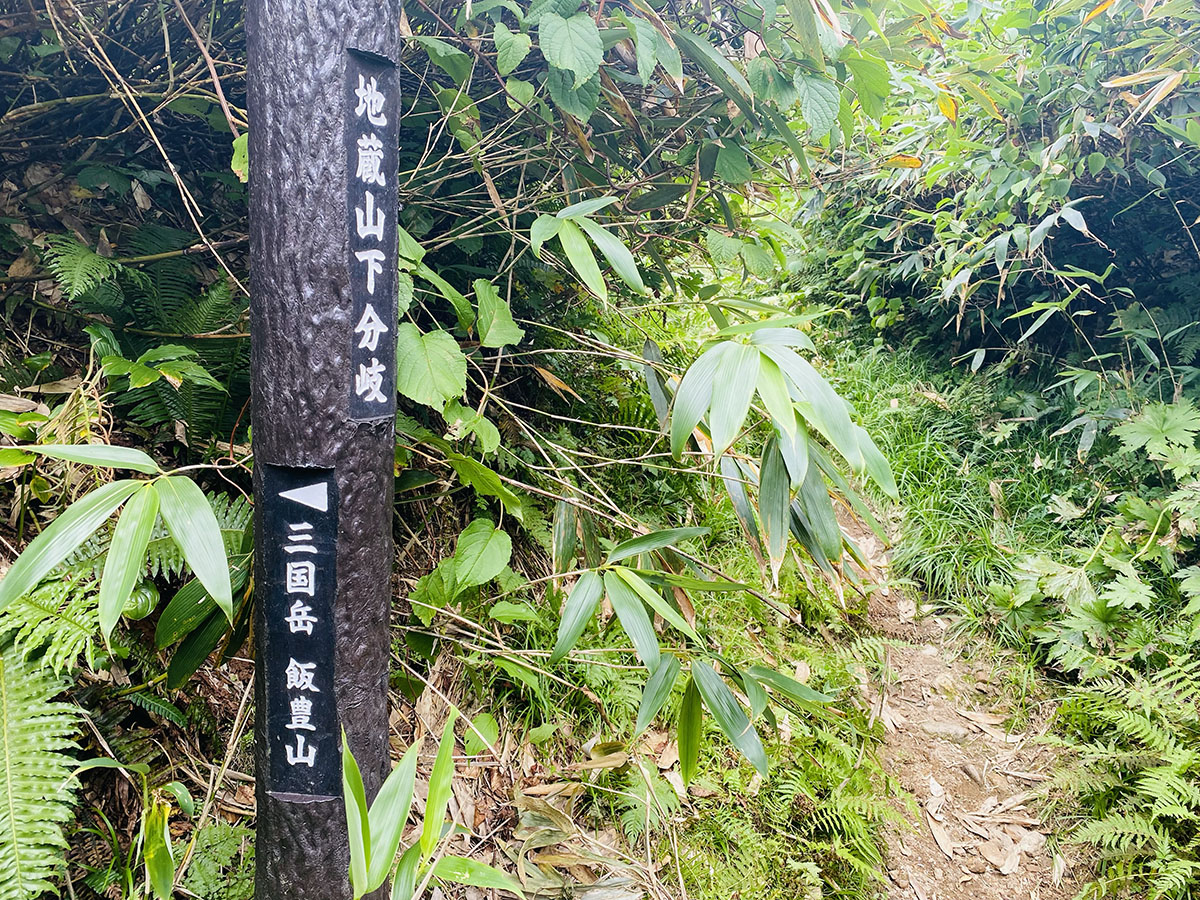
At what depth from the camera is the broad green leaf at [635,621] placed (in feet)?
4.34

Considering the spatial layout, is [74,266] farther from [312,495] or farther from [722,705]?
[722,705]

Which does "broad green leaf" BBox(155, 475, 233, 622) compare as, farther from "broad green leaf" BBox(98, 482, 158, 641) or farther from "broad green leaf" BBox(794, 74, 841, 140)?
"broad green leaf" BBox(794, 74, 841, 140)

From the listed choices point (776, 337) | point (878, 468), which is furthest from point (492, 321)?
point (878, 468)

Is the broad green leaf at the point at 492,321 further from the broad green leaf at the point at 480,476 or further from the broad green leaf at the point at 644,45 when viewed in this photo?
the broad green leaf at the point at 644,45

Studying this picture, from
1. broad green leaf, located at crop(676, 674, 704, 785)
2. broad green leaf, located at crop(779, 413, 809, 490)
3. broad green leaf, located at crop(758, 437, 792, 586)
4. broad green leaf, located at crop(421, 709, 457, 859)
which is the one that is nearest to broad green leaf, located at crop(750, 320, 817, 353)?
broad green leaf, located at crop(779, 413, 809, 490)

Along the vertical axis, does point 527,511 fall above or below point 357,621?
below

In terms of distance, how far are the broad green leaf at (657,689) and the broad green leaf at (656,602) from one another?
5.5 inches

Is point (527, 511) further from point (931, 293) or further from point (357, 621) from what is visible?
point (931, 293)

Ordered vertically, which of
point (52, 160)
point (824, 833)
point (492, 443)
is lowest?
point (824, 833)

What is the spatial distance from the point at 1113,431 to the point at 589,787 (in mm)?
2793

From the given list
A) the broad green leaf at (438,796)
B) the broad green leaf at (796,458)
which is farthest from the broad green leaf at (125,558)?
the broad green leaf at (796,458)

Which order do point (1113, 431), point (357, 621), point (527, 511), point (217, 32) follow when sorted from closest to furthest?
point (357, 621) < point (217, 32) < point (527, 511) < point (1113, 431)

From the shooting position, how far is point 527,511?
91.3 inches

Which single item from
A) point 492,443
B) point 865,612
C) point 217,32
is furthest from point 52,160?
point 865,612
